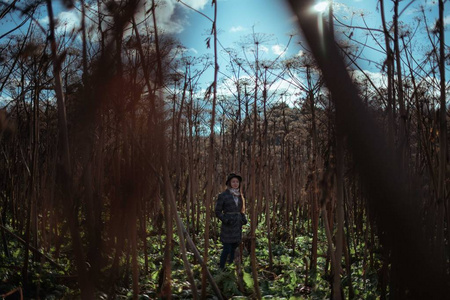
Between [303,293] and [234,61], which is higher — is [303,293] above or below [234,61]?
below

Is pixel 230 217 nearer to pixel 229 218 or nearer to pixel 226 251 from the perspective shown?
pixel 229 218

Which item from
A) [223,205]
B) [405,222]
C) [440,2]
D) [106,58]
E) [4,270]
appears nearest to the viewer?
[405,222]

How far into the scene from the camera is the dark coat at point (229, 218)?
221 inches

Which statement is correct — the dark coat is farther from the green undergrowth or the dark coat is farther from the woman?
the green undergrowth

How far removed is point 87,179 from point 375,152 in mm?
1167

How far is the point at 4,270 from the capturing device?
11.9ft

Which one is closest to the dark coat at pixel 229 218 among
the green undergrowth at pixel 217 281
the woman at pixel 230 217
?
the woman at pixel 230 217

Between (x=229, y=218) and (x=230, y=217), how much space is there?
0.07ft

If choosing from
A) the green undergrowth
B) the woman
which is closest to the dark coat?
the woman

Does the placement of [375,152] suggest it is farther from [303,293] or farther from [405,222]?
[303,293]

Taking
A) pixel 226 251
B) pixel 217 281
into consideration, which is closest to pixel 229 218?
pixel 226 251

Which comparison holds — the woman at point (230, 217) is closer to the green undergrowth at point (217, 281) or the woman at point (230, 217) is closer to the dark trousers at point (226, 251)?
the dark trousers at point (226, 251)

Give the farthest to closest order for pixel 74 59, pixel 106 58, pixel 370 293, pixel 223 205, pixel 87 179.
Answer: pixel 223 205, pixel 74 59, pixel 370 293, pixel 87 179, pixel 106 58

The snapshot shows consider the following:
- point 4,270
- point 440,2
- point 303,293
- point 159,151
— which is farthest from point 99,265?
point 303,293
